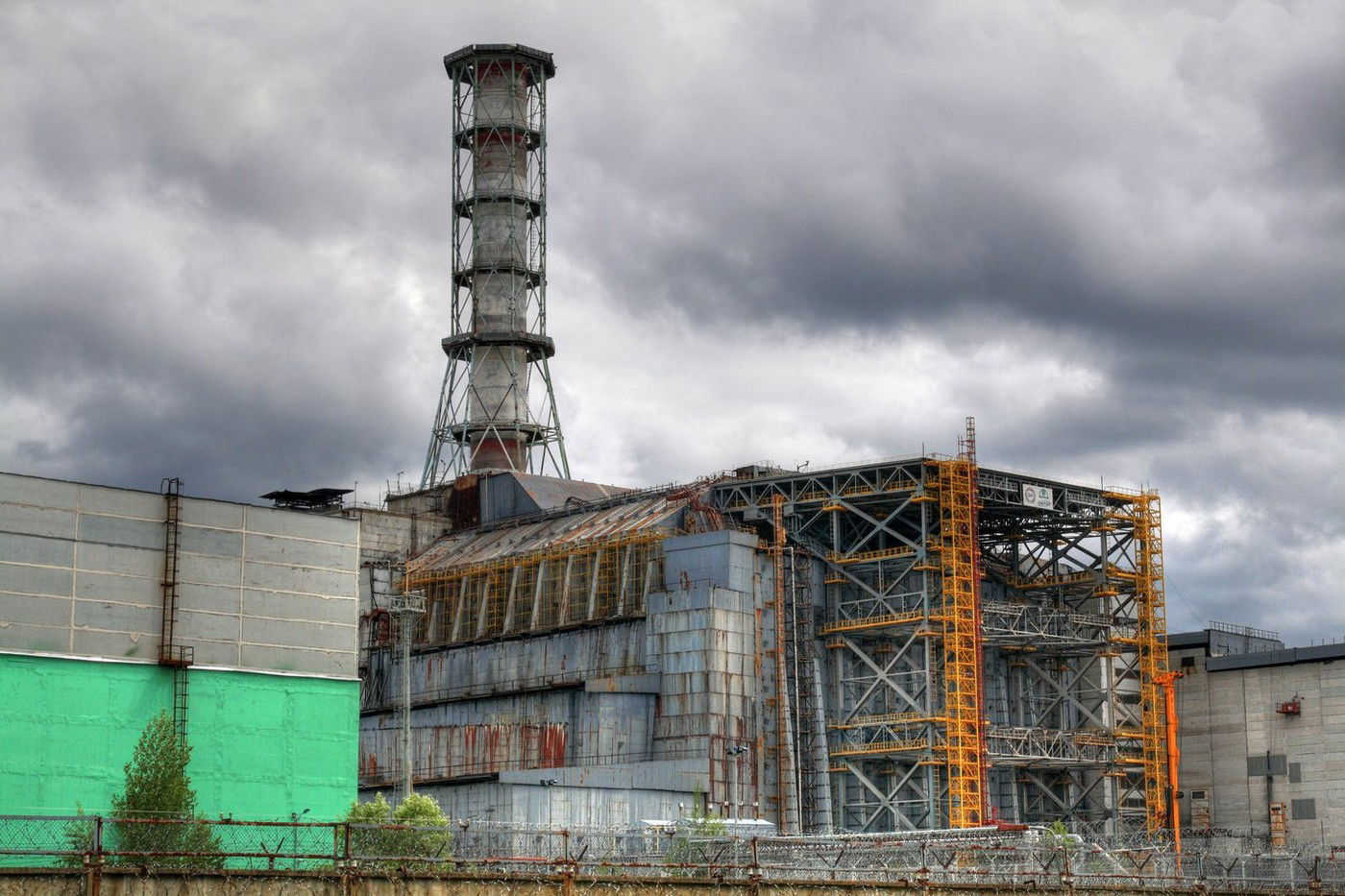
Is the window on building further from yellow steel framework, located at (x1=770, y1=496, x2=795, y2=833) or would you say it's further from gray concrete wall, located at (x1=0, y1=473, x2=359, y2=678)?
gray concrete wall, located at (x1=0, y1=473, x2=359, y2=678)

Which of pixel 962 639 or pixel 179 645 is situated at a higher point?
pixel 962 639

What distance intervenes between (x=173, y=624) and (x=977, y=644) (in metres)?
45.8

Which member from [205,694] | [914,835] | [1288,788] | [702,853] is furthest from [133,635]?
[1288,788]

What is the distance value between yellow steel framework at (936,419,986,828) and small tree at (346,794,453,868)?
3133 cm

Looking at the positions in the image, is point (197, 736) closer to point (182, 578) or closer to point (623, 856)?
point (182, 578)

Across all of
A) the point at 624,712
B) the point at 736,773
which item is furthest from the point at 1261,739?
the point at 624,712

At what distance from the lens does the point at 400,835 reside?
2282 inches

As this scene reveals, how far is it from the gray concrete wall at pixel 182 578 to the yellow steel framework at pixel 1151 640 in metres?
53.0

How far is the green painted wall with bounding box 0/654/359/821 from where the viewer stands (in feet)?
218

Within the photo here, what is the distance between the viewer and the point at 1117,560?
113625mm

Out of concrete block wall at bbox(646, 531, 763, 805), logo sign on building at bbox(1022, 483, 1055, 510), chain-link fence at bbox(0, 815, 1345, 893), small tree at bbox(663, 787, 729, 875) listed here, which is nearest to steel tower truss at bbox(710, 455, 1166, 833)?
logo sign on building at bbox(1022, 483, 1055, 510)

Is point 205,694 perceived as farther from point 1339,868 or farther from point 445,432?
point 445,432

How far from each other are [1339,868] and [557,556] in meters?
53.5

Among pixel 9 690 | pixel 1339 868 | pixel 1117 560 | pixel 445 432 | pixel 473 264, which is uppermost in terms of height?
pixel 473 264
